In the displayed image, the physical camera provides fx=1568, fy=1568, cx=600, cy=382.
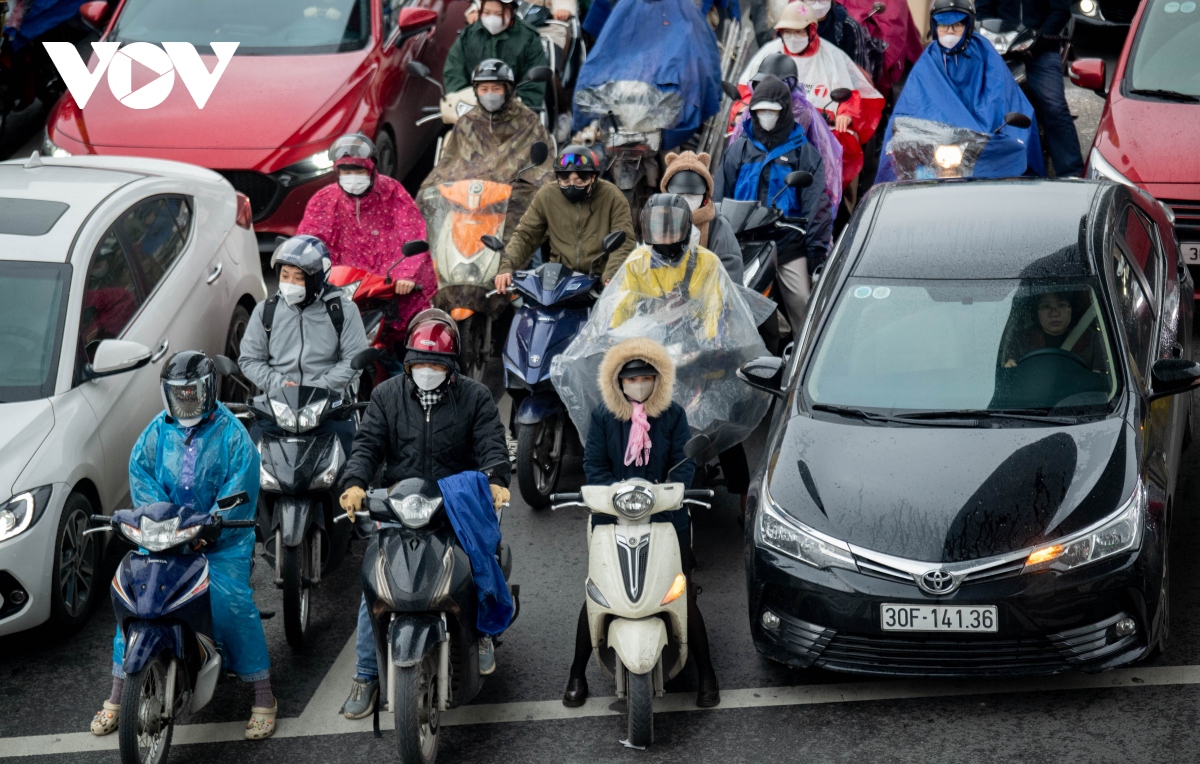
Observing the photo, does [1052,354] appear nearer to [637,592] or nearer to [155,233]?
[637,592]

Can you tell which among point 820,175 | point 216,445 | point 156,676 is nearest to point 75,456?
point 216,445

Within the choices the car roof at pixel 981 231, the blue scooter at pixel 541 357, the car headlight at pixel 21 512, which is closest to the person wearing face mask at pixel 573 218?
the blue scooter at pixel 541 357

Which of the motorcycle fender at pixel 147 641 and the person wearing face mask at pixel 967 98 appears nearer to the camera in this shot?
the motorcycle fender at pixel 147 641

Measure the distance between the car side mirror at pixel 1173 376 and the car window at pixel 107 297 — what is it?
520 cm

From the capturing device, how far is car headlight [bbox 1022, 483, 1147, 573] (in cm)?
Result: 628

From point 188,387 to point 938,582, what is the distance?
10.6 feet

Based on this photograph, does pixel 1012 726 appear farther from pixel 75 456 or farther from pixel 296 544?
pixel 75 456

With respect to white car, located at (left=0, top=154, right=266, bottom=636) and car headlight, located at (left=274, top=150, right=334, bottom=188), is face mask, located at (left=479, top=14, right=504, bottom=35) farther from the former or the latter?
white car, located at (left=0, top=154, right=266, bottom=636)

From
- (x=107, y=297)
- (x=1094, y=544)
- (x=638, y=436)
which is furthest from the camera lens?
(x=107, y=297)

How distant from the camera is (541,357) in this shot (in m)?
8.77

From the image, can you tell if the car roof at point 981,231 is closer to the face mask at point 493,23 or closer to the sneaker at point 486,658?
the sneaker at point 486,658

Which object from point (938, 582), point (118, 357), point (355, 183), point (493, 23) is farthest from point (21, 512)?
point (493, 23)

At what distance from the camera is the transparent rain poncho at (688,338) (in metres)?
8.39

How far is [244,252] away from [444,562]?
455 centimetres
